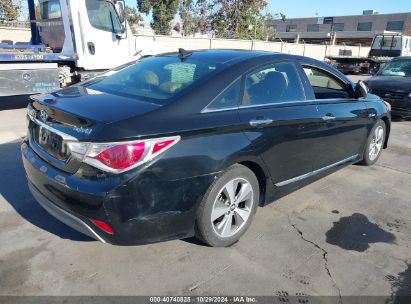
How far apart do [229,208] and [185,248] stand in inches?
20.5

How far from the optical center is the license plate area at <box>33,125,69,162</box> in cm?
281

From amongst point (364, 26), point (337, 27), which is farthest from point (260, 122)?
point (337, 27)

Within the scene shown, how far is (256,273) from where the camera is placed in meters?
3.04

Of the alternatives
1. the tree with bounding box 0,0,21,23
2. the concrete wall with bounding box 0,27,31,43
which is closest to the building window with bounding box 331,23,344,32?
the tree with bounding box 0,0,21,23

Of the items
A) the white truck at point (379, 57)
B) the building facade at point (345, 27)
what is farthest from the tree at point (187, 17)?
the building facade at point (345, 27)

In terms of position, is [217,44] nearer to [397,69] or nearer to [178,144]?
[397,69]

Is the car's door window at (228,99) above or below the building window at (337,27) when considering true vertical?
below

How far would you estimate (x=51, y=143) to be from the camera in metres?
2.96

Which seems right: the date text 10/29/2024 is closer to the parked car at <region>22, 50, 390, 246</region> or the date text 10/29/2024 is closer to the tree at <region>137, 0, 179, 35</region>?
the parked car at <region>22, 50, 390, 246</region>

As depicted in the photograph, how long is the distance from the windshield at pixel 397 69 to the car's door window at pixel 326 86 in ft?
19.8

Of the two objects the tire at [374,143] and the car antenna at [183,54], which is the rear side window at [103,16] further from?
the tire at [374,143]

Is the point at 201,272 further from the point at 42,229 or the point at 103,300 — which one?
the point at 42,229

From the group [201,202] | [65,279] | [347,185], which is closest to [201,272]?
[201,202]

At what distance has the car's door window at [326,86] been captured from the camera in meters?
4.47
